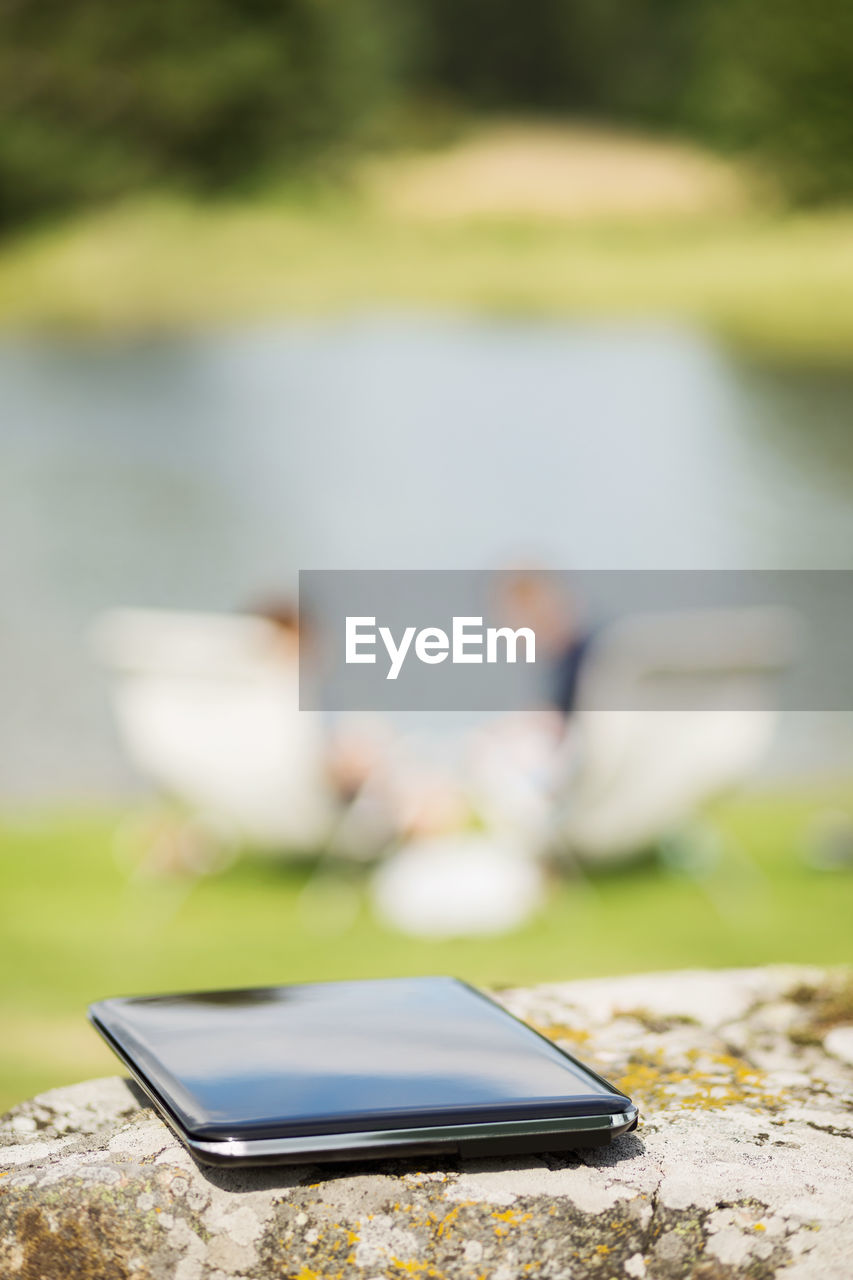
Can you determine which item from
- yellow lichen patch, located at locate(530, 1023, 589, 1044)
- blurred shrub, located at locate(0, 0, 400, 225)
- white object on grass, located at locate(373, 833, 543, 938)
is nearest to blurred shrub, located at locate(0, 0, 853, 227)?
blurred shrub, located at locate(0, 0, 400, 225)

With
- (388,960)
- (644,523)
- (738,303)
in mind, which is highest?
(738,303)

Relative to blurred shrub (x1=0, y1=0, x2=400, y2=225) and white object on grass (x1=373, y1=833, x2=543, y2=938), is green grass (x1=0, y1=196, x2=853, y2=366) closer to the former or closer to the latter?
blurred shrub (x1=0, y1=0, x2=400, y2=225)

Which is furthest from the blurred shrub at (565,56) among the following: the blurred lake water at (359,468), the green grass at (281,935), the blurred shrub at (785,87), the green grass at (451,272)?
the green grass at (281,935)

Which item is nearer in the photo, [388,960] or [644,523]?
[388,960]

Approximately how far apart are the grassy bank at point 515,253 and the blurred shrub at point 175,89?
0.70 ft

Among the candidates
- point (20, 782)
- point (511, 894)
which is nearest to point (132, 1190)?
point (511, 894)

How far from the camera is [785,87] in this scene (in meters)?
4.91

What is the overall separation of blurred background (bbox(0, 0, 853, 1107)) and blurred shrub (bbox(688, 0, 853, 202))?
12 mm

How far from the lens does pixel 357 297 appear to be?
16.8 ft

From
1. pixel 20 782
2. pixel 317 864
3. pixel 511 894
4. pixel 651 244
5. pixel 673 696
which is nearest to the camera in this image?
pixel 673 696

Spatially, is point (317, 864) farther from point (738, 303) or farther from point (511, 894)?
point (738, 303)

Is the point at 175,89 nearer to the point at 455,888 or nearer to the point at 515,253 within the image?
the point at 515,253

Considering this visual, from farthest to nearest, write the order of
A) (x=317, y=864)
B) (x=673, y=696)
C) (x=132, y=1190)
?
(x=317, y=864) → (x=673, y=696) → (x=132, y=1190)

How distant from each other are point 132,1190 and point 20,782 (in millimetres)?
4603
